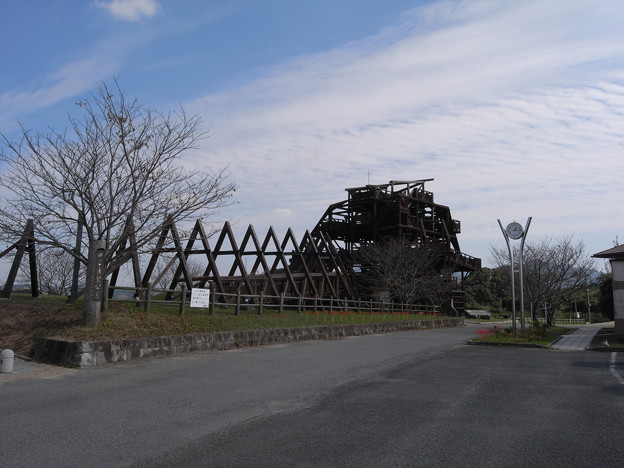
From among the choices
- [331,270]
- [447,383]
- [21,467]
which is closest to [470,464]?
[21,467]

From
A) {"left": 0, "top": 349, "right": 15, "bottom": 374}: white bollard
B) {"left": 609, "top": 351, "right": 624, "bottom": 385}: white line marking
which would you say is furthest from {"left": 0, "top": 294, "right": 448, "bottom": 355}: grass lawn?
{"left": 609, "top": 351, "right": 624, "bottom": 385}: white line marking

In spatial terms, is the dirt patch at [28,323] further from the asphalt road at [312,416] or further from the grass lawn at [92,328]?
the asphalt road at [312,416]

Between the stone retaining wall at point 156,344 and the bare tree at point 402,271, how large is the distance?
1774cm

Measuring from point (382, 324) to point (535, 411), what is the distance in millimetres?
19538

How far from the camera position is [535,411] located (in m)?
6.86

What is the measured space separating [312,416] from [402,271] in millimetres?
32607

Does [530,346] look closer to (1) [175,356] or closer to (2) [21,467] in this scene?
(1) [175,356]

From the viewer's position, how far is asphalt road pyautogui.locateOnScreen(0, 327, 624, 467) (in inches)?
192

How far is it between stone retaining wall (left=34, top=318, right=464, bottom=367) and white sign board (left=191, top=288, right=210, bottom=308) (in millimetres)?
1530

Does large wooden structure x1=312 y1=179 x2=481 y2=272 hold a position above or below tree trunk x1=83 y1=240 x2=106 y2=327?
above

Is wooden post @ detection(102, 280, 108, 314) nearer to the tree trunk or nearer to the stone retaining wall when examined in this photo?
the tree trunk

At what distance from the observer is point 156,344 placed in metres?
12.6

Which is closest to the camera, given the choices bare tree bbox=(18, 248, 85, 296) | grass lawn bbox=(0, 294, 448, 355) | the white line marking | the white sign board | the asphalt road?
the asphalt road

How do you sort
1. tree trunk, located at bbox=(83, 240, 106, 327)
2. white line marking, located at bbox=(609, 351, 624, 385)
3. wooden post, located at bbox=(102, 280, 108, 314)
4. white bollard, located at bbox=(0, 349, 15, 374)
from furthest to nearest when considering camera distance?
wooden post, located at bbox=(102, 280, 108, 314)
tree trunk, located at bbox=(83, 240, 106, 327)
white bollard, located at bbox=(0, 349, 15, 374)
white line marking, located at bbox=(609, 351, 624, 385)
